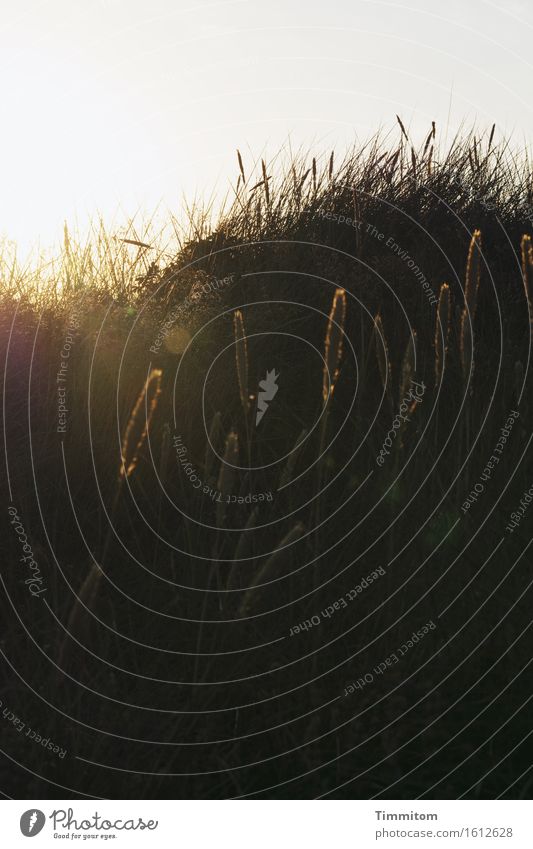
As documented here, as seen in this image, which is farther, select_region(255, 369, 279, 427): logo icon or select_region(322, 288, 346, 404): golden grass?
select_region(255, 369, 279, 427): logo icon

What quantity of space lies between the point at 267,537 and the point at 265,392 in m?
0.82

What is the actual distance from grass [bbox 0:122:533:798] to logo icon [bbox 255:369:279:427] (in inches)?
2.1

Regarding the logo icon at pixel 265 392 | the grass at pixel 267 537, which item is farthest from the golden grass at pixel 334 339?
the logo icon at pixel 265 392

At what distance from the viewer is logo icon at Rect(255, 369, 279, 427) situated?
3.28 metres

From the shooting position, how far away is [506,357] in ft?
12.3

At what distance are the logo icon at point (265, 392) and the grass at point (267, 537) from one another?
53 mm

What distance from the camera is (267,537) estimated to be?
8.93ft

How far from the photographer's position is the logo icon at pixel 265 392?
3.28 m

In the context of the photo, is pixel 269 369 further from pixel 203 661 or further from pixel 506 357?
pixel 203 661
